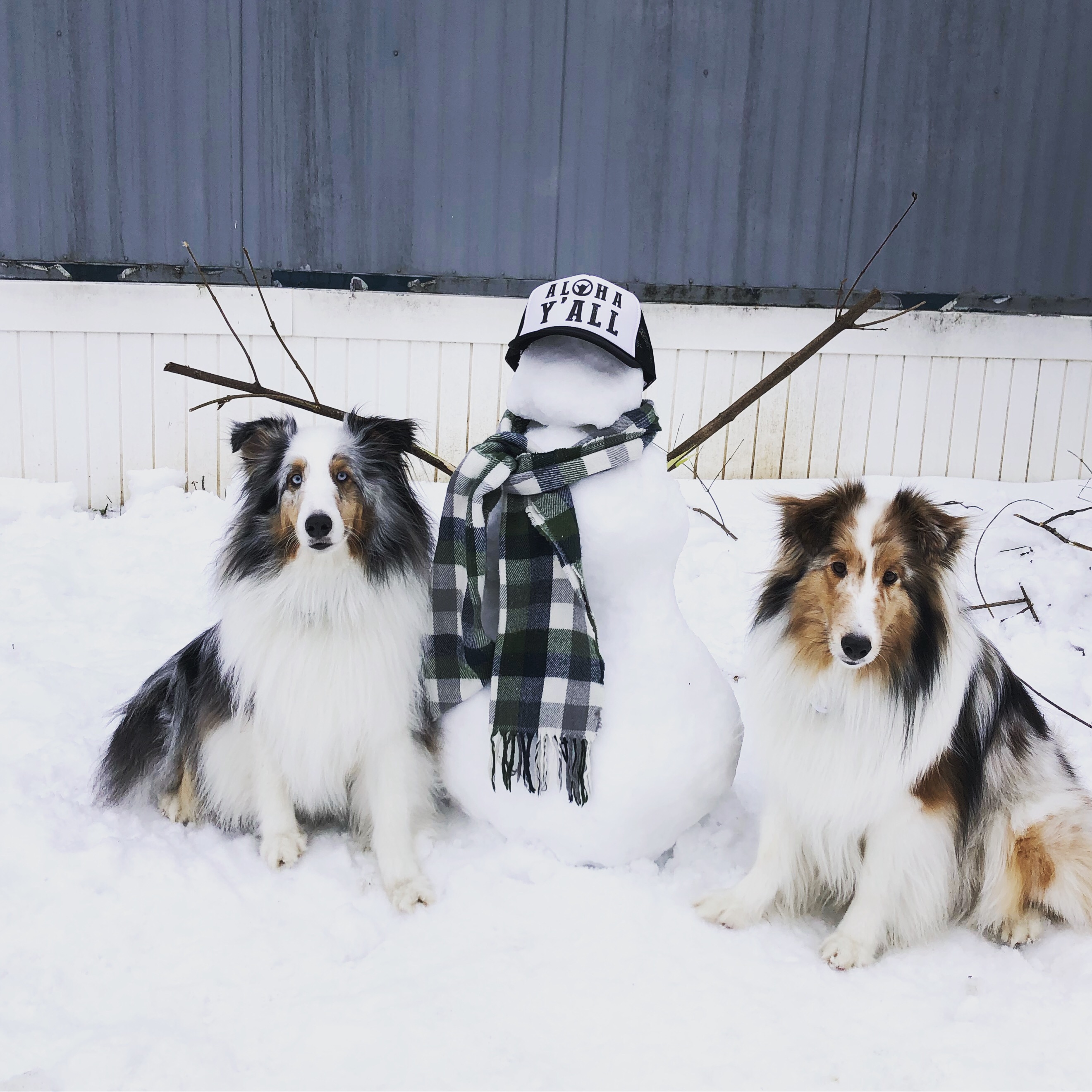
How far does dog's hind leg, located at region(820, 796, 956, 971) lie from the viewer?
2.58 m

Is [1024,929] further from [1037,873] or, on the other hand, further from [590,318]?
[590,318]

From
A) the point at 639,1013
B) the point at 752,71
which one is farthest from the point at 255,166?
the point at 639,1013

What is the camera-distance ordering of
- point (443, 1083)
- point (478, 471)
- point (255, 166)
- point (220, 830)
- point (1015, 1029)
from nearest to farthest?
point (443, 1083) → point (1015, 1029) → point (478, 471) → point (220, 830) → point (255, 166)

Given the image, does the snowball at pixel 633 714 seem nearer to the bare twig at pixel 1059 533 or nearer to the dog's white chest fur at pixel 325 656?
the dog's white chest fur at pixel 325 656

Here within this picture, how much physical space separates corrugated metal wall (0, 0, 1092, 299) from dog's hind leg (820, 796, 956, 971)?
3977mm

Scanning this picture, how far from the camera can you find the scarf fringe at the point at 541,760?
9.00 ft

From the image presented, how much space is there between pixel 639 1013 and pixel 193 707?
1703 millimetres

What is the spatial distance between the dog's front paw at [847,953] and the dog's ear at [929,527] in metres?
1.04

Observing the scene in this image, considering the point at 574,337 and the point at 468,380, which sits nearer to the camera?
the point at 574,337

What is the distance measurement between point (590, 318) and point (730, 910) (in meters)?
1.71

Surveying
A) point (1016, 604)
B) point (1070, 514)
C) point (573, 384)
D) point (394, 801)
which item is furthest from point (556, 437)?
point (1070, 514)

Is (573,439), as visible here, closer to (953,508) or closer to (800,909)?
(800,909)

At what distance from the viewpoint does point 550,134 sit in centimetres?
554

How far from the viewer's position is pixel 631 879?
2.84 metres
